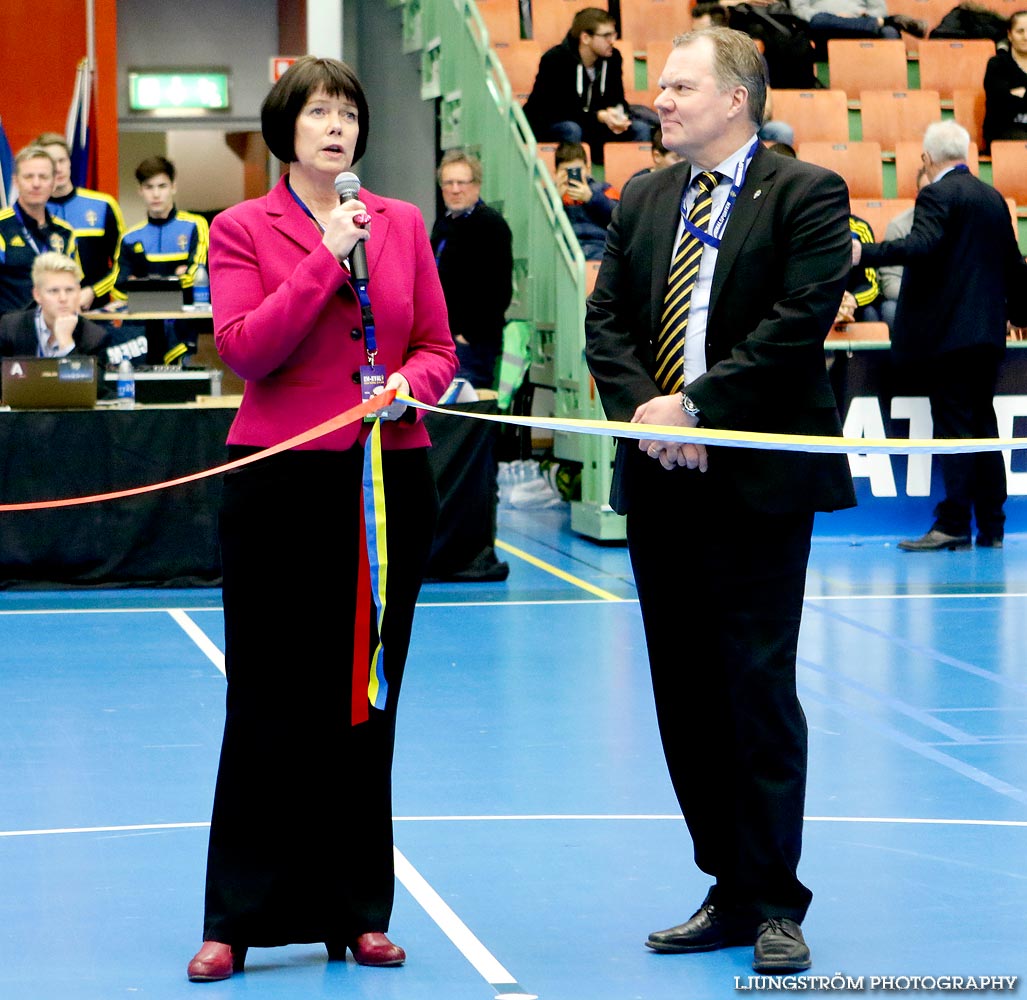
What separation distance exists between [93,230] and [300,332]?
8.12 metres

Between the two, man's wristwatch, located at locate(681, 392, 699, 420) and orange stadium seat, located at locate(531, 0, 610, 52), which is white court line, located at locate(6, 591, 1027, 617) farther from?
orange stadium seat, located at locate(531, 0, 610, 52)

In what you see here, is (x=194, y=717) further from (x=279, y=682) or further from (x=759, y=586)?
(x=759, y=586)

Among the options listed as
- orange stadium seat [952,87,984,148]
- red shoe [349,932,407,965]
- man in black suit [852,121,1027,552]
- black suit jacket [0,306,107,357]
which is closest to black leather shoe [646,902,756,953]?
red shoe [349,932,407,965]

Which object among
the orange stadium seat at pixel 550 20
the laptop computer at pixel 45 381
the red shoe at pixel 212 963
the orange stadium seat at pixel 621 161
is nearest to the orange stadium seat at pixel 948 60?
the orange stadium seat at pixel 550 20

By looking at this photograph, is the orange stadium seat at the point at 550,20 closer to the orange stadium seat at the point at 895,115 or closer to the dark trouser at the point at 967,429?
the orange stadium seat at the point at 895,115

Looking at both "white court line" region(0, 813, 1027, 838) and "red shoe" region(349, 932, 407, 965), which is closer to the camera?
"red shoe" region(349, 932, 407, 965)

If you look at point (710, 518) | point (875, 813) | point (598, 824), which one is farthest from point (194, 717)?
point (710, 518)

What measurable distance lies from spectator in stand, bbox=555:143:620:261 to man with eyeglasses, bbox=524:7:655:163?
→ 3.42ft

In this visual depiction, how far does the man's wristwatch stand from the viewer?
12.3 feet

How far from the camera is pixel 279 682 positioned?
3.85 m

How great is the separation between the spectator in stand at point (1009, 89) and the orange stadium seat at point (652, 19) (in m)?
2.45

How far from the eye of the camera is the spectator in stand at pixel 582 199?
453 inches

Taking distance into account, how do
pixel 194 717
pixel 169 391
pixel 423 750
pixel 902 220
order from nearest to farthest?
1. pixel 423 750
2. pixel 194 717
3. pixel 169 391
4. pixel 902 220

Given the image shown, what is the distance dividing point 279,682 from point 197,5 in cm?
1435
